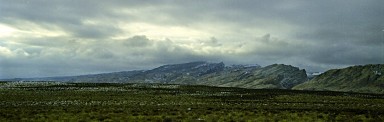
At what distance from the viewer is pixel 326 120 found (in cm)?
3138

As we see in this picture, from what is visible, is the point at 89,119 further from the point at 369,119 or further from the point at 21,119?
the point at 369,119

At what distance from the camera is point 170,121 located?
1134 inches

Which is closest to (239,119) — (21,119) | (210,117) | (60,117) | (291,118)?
(210,117)

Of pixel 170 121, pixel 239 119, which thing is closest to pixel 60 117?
pixel 170 121

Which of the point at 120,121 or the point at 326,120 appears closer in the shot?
the point at 120,121

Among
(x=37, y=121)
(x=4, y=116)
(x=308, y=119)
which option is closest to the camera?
(x=37, y=121)

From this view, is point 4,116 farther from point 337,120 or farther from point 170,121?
point 337,120

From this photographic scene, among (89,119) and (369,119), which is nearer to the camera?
(89,119)

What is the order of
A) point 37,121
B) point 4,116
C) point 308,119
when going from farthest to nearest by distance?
point 308,119 → point 4,116 → point 37,121

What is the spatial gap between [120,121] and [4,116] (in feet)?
30.3

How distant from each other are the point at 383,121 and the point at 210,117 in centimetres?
1351

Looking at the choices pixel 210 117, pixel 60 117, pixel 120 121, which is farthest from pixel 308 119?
pixel 60 117

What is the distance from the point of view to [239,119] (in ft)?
101

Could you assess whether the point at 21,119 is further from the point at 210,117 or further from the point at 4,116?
the point at 210,117
